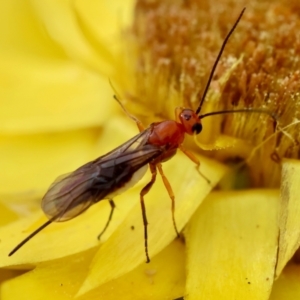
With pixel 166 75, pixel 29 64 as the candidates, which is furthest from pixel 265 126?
pixel 29 64

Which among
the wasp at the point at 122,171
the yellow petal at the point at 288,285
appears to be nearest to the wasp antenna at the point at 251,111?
the wasp at the point at 122,171

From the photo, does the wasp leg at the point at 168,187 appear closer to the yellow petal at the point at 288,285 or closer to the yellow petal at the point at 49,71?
the yellow petal at the point at 288,285

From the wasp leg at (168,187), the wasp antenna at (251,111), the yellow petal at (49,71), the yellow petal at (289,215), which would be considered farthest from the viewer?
the yellow petal at (49,71)

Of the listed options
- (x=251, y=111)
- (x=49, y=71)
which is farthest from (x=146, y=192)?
(x=49, y=71)

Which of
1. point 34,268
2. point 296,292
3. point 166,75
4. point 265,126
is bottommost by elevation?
point 296,292

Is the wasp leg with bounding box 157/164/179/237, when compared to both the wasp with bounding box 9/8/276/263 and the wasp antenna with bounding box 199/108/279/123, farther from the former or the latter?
the wasp antenna with bounding box 199/108/279/123

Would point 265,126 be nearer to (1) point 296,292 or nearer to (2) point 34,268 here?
(1) point 296,292

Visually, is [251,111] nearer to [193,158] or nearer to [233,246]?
[193,158]
